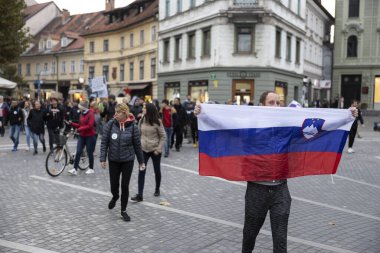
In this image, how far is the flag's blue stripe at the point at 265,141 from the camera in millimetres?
4742

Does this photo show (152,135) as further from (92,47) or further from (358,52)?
(92,47)

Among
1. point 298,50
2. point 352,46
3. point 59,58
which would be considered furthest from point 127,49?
point 352,46

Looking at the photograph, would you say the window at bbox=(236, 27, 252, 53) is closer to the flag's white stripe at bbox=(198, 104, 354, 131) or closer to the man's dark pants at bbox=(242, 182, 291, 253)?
the flag's white stripe at bbox=(198, 104, 354, 131)

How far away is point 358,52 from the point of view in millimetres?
50938

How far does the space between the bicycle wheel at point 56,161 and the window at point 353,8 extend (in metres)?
46.9

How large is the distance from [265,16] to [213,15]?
11.7 feet

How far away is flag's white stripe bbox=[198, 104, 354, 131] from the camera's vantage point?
4.79 m

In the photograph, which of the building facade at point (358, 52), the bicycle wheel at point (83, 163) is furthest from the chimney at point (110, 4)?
the bicycle wheel at point (83, 163)

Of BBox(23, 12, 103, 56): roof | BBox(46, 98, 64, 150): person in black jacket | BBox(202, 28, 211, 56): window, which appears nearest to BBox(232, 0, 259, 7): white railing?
BBox(202, 28, 211, 56): window

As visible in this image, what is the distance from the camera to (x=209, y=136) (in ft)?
16.7

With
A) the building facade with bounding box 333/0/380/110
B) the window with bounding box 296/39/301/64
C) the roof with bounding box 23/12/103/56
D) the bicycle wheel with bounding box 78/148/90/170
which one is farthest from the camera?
the roof with bounding box 23/12/103/56

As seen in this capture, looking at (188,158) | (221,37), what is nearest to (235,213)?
(188,158)

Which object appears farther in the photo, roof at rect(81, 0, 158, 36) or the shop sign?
roof at rect(81, 0, 158, 36)

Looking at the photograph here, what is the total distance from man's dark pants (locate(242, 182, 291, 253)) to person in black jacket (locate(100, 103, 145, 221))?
302 cm
